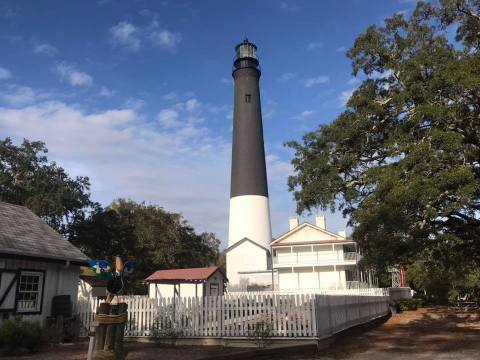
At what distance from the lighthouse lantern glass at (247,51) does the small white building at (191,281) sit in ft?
80.9

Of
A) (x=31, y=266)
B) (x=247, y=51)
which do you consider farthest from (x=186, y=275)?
(x=247, y=51)

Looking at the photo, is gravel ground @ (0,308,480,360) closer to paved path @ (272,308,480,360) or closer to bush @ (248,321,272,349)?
paved path @ (272,308,480,360)

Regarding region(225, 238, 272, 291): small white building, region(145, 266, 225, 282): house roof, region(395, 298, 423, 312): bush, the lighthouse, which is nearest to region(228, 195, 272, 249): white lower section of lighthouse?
the lighthouse

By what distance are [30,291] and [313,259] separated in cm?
2927

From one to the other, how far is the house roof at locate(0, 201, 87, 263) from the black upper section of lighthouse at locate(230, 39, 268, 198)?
76.6 ft

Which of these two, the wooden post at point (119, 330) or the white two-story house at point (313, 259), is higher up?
the white two-story house at point (313, 259)

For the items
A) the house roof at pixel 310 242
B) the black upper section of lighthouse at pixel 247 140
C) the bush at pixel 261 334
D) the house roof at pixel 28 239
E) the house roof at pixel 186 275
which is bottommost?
the bush at pixel 261 334

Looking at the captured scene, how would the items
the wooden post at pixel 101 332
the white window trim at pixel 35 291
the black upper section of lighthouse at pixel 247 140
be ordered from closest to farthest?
the wooden post at pixel 101 332 → the white window trim at pixel 35 291 → the black upper section of lighthouse at pixel 247 140

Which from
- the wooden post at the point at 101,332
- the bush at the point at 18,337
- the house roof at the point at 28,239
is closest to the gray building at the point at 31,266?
the house roof at the point at 28,239

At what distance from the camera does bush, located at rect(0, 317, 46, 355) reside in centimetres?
1109

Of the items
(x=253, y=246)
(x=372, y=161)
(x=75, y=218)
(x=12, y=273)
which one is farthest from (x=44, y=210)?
(x=372, y=161)

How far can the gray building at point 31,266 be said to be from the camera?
1378cm

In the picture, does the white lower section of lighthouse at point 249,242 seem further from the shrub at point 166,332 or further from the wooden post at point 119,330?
the wooden post at point 119,330

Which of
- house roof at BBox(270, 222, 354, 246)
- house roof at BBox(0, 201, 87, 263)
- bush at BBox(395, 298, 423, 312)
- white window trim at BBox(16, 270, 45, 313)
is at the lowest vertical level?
bush at BBox(395, 298, 423, 312)
